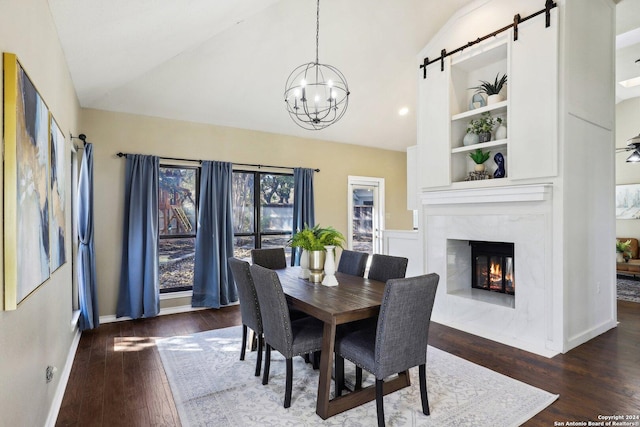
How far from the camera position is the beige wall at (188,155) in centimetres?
435

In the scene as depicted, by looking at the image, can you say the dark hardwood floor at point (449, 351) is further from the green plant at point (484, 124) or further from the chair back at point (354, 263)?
the green plant at point (484, 124)

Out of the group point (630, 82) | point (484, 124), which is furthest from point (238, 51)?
point (630, 82)

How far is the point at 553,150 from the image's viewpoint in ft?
10.6

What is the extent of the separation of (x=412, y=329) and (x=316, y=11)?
11.0 ft

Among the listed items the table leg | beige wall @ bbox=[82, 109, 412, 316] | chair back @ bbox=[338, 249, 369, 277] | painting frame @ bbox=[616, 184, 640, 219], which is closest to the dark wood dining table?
the table leg

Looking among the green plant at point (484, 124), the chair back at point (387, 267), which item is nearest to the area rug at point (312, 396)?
the chair back at point (387, 267)

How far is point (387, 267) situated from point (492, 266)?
1.76 metres

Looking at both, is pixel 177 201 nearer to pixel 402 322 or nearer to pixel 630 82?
pixel 402 322

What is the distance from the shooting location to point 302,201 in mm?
5844

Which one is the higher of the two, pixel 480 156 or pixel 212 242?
pixel 480 156

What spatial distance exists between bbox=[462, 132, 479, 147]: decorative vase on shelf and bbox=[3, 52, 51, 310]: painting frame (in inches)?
151

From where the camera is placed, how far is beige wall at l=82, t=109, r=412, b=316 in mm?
4352

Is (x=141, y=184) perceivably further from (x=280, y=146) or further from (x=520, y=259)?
(x=520, y=259)

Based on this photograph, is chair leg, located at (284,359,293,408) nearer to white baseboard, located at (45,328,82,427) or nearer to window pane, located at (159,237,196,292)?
white baseboard, located at (45,328,82,427)
